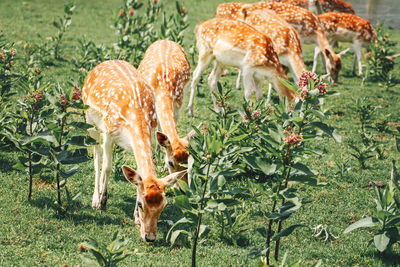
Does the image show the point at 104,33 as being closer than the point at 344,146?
No

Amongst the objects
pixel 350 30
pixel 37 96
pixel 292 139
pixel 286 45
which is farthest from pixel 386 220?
pixel 350 30

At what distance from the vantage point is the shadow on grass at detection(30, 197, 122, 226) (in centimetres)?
615

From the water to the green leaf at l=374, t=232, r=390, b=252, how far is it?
1696cm

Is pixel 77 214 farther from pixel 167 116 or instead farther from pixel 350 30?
pixel 350 30

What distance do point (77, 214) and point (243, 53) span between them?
197 inches

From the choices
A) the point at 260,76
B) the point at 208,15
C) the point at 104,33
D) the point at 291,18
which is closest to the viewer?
the point at 260,76

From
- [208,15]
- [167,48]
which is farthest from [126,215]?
[208,15]

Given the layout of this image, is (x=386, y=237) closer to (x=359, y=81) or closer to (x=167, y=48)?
(x=167, y=48)

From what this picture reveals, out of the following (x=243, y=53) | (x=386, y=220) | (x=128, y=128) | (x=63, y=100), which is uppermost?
(x=63, y=100)

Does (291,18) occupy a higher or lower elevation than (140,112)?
lower

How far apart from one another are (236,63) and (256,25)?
80.5 inches

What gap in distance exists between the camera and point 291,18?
1355cm

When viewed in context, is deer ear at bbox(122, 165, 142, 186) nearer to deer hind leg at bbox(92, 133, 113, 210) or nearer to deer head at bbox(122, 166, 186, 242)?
deer head at bbox(122, 166, 186, 242)

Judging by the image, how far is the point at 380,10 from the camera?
23750 millimetres
